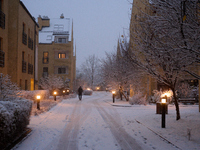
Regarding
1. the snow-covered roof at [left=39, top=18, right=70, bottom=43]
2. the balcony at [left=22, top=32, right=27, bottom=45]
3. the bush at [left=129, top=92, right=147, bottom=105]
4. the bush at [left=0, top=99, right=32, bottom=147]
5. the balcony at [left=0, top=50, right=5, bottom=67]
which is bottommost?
the bush at [left=129, top=92, right=147, bottom=105]

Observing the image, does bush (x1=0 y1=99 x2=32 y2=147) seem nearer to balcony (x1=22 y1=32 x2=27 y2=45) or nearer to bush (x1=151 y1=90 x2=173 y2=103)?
balcony (x1=22 y1=32 x2=27 y2=45)

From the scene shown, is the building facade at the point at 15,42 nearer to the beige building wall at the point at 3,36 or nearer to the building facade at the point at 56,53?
the beige building wall at the point at 3,36

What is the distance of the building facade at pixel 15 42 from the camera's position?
14.6 meters

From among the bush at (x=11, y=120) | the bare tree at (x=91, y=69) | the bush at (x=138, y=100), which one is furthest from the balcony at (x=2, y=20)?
the bare tree at (x=91, y=69)

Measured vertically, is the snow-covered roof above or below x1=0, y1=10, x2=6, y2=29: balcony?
above

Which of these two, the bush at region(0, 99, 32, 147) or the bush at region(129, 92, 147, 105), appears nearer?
the bush at region(0, 99, 32, 147)

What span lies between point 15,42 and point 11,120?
12771 millimetres

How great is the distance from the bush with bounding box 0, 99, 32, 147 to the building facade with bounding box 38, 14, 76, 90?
31865mm

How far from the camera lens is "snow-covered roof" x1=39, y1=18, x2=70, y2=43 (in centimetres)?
4112

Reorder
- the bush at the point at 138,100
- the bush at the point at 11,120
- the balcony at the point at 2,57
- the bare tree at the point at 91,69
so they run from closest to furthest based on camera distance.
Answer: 1. the bush at the point at 11,120
2. the balcony at the point at 2,57
3. the bush at the point at 138,100
4. the bare tree at the point at 91,69

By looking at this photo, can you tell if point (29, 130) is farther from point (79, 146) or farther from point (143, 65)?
point (143, 65)

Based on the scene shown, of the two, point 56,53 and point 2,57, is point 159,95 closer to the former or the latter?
point 2,57

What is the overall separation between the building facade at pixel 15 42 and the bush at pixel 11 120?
8126mm

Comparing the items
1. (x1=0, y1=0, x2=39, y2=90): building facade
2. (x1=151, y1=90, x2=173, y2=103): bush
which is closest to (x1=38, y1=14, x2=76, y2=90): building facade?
(x1=0, y1=0, x2=39, y2=90): building facade
